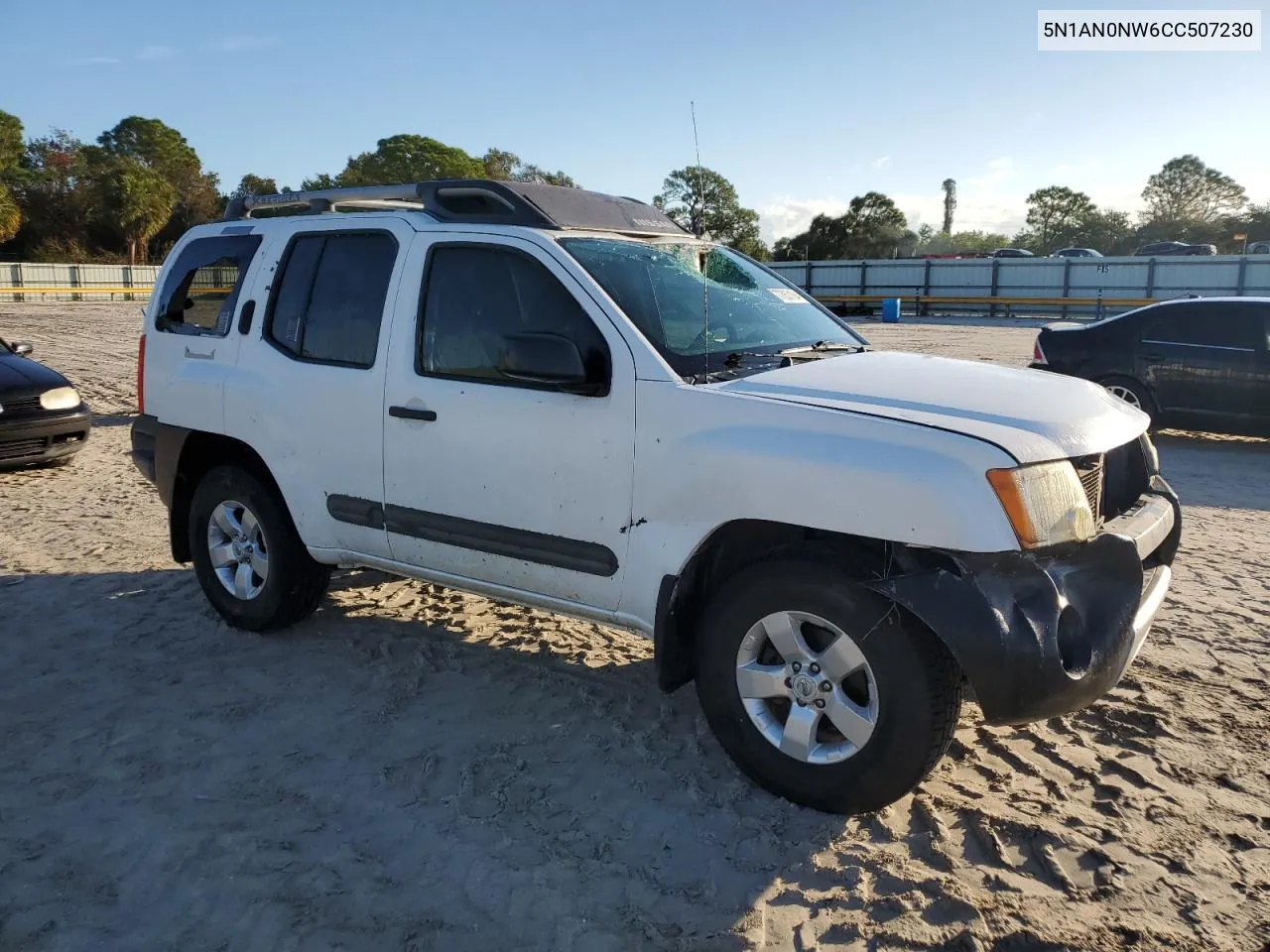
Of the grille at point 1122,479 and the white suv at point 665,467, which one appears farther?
the grille at point 1122,479

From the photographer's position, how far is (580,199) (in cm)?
438

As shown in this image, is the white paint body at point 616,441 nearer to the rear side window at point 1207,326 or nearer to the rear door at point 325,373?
the rear door at point 325,373

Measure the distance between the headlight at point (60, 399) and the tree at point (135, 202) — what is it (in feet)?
185

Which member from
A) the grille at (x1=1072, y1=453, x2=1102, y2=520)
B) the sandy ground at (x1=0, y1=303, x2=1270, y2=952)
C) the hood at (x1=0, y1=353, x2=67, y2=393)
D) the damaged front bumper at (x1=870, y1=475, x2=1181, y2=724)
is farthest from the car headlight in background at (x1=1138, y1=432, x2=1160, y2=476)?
the hood at (x1=0, y1=353, x2=67, y2=393)

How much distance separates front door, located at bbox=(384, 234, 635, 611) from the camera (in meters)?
3.58

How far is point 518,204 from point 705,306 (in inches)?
Result: 38.5

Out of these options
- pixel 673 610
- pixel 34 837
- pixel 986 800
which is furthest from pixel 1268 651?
pixel 34 837

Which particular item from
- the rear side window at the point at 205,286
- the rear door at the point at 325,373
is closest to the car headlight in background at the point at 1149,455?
the rear door at the point at 325,373

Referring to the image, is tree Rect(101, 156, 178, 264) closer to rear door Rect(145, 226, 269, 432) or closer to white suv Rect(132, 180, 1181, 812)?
rear door Rect(145, 226, 269, 432)

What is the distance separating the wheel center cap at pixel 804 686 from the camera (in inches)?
125

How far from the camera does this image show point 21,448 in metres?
8.43

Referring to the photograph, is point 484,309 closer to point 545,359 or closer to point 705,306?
point 545,359

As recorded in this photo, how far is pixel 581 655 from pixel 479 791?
4.30 ft

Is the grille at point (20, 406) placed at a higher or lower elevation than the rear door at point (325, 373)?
lower
